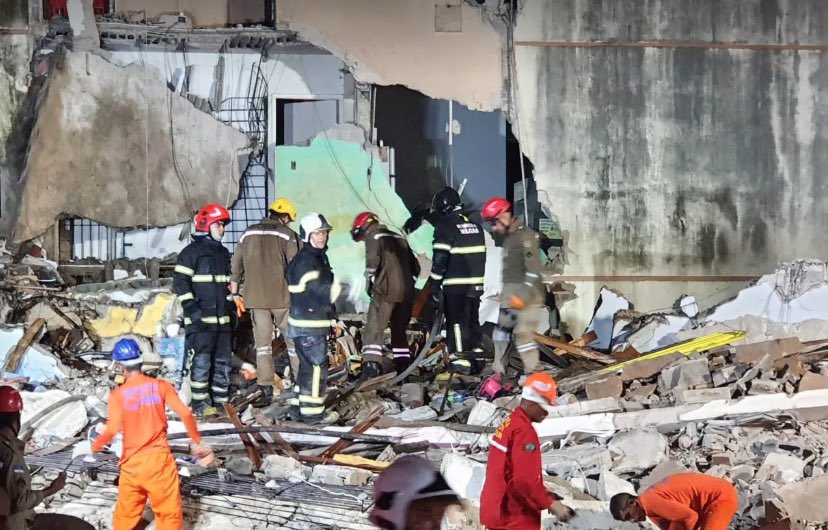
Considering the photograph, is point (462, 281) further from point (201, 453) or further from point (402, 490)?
point (201, 453)

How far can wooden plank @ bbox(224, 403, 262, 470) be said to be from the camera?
702 cm

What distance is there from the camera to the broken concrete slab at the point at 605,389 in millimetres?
8000

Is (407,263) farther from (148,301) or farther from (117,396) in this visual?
(117,396)

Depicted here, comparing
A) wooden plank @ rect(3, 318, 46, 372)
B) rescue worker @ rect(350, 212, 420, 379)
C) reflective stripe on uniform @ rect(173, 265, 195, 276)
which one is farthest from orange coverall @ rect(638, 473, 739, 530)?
wooden plank @ rect(3, 318, 46, 372)

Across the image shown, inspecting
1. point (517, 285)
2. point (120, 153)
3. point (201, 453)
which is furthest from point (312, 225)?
point (120, 153)

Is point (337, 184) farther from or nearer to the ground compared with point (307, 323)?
farther from the ground

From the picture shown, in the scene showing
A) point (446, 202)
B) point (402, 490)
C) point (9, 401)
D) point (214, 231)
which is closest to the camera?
point (9, 401)

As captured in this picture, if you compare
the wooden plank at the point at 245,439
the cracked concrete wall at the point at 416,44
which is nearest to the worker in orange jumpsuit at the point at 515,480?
the wooden plank at the point at 245,439

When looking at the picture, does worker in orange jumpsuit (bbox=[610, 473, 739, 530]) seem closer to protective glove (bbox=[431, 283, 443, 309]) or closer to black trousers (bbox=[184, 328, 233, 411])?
black trousers (bbox=[184, 328, 233, 411])

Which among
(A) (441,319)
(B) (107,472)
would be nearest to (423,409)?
(A) (441,319)

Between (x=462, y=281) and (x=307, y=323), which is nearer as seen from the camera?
(x=307, y=323)

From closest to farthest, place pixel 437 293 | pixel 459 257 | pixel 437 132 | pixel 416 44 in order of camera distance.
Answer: pixel 459 257, pixel 437 293, pixel 416 44, pixel 437 132

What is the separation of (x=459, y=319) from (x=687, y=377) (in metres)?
2.48

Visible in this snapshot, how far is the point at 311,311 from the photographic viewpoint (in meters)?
7.69
